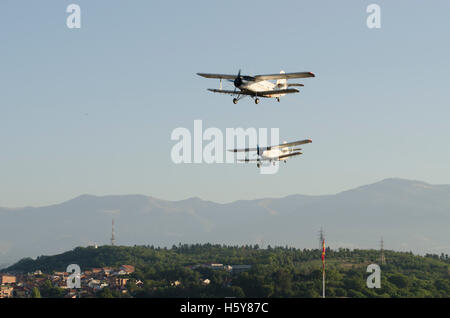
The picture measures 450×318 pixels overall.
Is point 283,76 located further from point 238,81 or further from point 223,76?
point 223,76

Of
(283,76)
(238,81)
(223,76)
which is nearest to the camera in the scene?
(283,76)

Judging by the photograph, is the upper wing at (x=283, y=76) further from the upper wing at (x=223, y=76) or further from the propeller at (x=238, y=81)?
the propeller at (x=238, y=81)

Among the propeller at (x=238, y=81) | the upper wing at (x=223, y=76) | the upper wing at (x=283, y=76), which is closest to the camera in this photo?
the upper wing at (x=283, y=76)

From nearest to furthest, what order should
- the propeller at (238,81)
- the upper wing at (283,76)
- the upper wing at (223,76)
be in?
the upper wing at (283,76) < the propeller at (238,81) < the upper wing at (223,76)

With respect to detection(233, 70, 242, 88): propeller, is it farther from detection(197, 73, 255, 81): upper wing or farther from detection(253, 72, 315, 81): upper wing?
detection(253, 72, 315, 81): upper wing

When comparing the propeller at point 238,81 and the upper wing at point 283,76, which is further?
the propeller at point 238,81

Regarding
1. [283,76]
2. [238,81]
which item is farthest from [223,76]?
[283,76]

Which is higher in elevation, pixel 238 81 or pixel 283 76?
pixel 283 76

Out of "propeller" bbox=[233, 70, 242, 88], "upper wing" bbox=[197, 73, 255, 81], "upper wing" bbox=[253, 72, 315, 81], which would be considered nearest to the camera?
"upper wing" bbox=[253, 72, 315, 81]

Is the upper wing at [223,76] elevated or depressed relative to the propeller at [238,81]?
elevated
